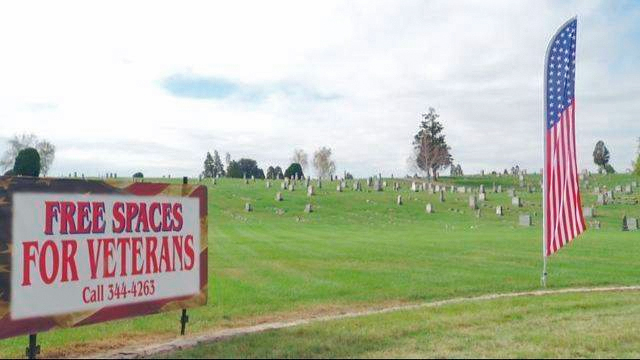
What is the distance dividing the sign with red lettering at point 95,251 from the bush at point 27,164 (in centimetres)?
3440

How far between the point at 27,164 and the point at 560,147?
1380 inches

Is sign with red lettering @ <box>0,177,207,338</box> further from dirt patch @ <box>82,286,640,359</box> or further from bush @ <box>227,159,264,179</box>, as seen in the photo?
bush @ <box>227,159,264,179</box>

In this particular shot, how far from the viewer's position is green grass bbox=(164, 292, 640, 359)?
794 centimetres

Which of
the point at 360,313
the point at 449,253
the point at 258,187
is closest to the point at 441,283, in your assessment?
the point at 360,313

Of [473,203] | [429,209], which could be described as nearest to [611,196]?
[473,203]

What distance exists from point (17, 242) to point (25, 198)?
0.49 meters

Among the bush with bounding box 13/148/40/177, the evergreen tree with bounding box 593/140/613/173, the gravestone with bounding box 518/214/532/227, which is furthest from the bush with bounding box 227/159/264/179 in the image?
the gravestone with bounding box 518/214/532/227

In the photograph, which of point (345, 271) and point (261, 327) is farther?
point (345, 271)

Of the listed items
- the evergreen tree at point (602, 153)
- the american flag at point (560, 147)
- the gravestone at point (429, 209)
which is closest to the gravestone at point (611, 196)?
the gravestone at point (429, 209)

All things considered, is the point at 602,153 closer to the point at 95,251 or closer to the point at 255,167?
the point at 255,167

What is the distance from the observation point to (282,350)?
810 cm

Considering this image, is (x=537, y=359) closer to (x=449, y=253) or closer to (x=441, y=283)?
(x=441, y=283)

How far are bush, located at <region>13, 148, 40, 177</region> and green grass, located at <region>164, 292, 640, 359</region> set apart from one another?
3559 centimetres

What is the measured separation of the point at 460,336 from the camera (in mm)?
8984
